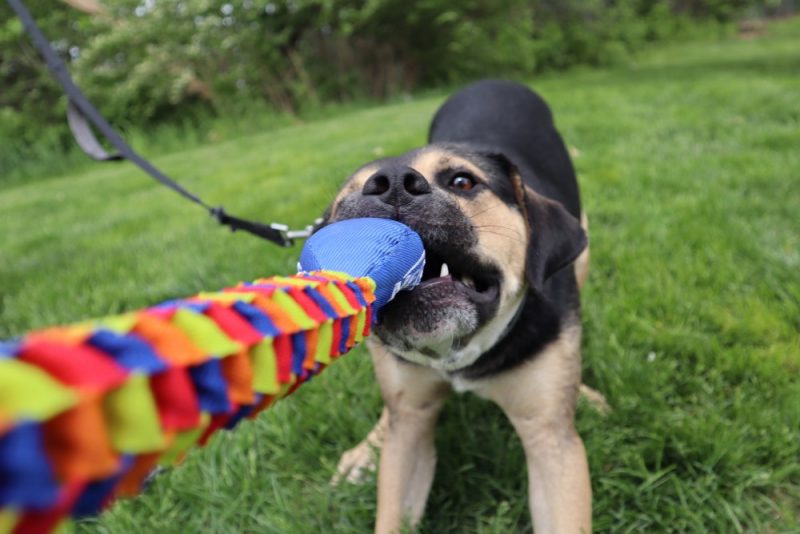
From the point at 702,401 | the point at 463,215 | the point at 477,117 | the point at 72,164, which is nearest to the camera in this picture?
the point at 463,215

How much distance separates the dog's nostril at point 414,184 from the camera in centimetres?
189

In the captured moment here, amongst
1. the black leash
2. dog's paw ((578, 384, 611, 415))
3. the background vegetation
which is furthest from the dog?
the background vegetation

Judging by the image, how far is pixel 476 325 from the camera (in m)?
1.93

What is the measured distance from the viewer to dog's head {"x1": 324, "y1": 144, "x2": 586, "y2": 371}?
1.79 meters

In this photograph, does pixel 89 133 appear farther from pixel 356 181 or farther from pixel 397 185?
pixel 397 185

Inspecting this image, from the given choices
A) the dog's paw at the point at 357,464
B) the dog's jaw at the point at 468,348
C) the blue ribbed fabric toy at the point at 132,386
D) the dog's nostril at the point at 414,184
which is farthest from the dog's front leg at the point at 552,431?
the blue ribbed fabric toy at the point at 132,386

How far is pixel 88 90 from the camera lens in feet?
48.2

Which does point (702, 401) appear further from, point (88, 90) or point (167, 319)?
point (88, 90)

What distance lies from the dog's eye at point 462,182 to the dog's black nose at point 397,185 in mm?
352

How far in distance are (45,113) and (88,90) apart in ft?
8.86

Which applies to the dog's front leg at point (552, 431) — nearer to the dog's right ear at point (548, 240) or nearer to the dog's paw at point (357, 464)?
the dog's right ear at point (548, 240)

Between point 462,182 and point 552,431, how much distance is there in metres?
1.00

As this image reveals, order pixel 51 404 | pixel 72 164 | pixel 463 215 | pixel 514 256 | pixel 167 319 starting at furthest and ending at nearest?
pixel 72 164 → pixel 514 256 → pixel 463 215 → pixel 167 319 → pixel 51 404

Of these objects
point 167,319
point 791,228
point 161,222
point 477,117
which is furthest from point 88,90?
point 167,319
